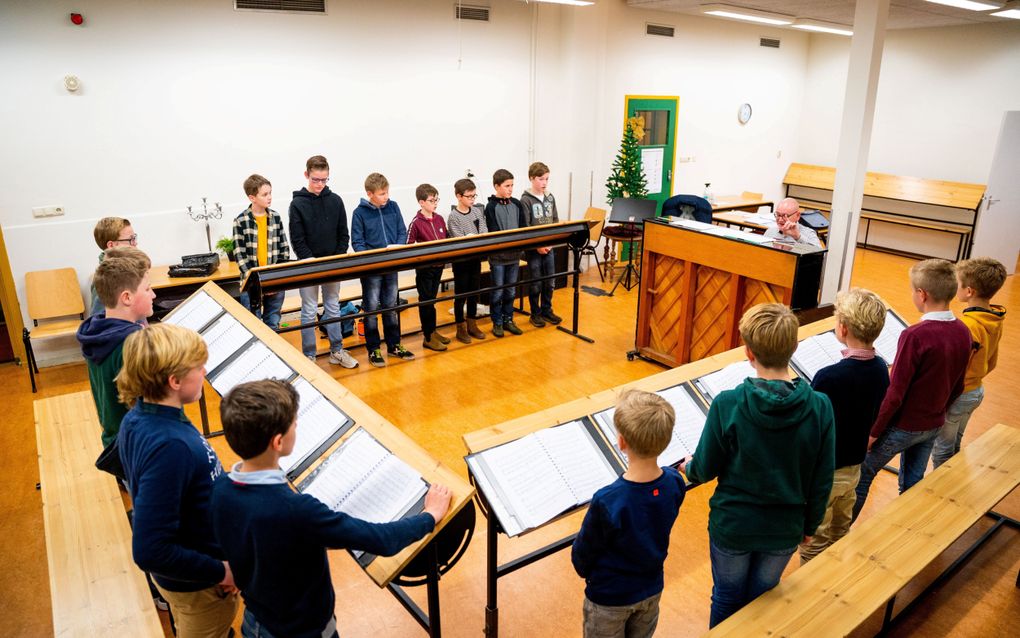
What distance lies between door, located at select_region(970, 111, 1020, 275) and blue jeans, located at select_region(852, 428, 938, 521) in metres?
7.66

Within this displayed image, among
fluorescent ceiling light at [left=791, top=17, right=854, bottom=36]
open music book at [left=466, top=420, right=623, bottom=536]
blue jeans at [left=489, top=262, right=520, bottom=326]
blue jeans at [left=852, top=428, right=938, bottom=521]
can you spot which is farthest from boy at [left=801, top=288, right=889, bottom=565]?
fluorescent ceiling light at [left=791, top=17, right=854, bottom=36]

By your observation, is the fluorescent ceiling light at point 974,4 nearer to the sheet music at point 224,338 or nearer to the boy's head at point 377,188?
the boy's head at point 377,188

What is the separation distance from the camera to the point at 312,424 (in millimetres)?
2686

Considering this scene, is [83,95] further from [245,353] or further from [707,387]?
[707,387]

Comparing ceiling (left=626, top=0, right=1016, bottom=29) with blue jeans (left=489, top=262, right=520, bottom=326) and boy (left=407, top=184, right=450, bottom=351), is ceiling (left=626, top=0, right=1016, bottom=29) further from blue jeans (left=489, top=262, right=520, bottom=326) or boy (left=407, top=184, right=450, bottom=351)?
boy (left=407, top=184, right=450, bottom=351)

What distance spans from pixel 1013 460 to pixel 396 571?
10.7 feet

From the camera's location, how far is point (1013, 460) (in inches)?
133

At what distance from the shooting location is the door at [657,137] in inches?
368

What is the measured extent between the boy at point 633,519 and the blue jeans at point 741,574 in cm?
43

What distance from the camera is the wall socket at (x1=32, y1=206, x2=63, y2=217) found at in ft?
18.5

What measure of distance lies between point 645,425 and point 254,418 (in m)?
1.07

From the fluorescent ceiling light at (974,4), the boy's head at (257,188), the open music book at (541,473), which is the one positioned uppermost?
the fluorescent ceiling light at (974,4)

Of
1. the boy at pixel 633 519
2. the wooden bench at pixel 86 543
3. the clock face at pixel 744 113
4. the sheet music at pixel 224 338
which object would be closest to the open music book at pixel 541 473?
the boy at pixel 633 519

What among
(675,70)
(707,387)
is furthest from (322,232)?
(675,70)
